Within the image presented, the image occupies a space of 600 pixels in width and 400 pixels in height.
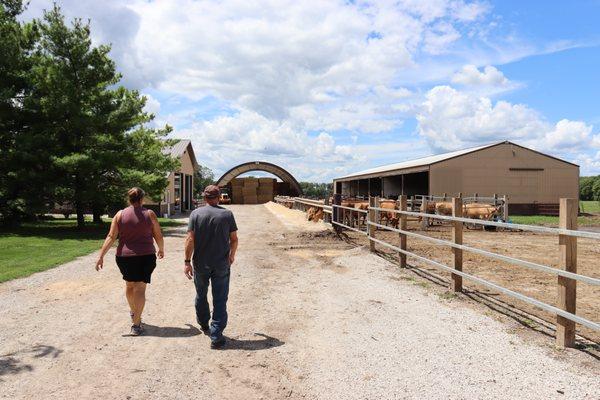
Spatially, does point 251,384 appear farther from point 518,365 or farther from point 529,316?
point 529,316

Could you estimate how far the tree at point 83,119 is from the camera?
18.2 meters

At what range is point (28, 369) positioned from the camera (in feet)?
14.0

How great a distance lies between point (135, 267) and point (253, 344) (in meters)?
1.65

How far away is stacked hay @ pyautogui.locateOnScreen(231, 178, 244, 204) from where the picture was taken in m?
62.0

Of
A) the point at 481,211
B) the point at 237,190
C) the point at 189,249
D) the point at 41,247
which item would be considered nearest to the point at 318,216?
the point at 481,211

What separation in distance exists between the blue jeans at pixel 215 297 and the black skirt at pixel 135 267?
659 mm

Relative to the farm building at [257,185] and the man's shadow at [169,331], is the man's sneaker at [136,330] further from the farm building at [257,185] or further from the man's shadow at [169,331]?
the farm building at [257,185]

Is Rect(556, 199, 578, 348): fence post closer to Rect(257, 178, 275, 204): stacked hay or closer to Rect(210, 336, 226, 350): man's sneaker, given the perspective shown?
Rect(210, 336, 226, 350): man's sneaker

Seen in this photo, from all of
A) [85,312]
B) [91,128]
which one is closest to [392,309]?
[85,312]

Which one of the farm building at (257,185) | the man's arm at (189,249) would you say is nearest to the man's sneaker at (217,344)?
the man's arm at (189,249)

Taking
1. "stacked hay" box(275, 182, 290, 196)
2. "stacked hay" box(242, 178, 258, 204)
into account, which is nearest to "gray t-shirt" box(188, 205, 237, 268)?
"stacked hay" box(242, 178, 258, 204)

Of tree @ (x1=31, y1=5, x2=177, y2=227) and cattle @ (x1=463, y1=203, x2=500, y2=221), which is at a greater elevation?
tree @ (x1=31, y1=5, x2=177, y2=227)

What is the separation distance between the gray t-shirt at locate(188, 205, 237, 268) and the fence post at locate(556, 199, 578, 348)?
3.57 m

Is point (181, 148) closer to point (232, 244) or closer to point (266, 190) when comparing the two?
point (266, 190)
